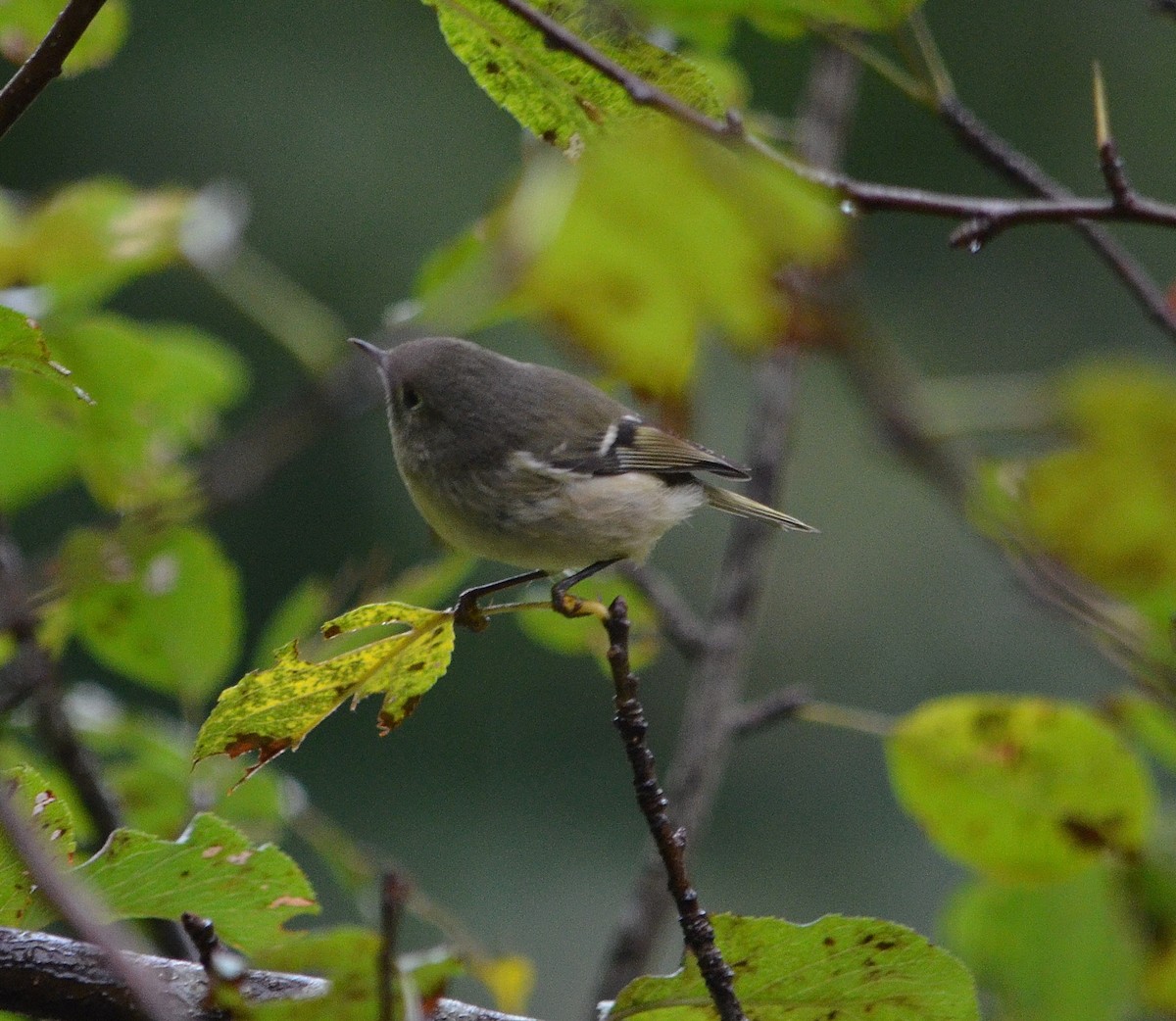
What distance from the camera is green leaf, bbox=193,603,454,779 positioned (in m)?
0.91

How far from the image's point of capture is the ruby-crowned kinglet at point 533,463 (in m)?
1.70

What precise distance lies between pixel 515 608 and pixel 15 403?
613 mm

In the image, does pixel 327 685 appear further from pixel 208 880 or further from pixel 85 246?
pixel 85 246

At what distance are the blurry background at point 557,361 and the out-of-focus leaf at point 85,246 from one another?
8.44ft

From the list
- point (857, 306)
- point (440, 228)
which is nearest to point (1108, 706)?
point (857, 306)

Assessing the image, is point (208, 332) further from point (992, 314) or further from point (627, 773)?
point (992, 314)

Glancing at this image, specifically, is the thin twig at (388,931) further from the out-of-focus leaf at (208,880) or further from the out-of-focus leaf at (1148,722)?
the out-of-focus leaf at (1148,722)

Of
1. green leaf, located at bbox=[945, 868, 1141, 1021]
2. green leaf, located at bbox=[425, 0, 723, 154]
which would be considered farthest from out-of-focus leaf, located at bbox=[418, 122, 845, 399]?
green leaf, located at bbox=[945, 868, 1141, 1021]

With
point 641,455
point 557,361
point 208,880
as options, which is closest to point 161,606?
point 208,880

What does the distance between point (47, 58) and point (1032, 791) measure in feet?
3.86

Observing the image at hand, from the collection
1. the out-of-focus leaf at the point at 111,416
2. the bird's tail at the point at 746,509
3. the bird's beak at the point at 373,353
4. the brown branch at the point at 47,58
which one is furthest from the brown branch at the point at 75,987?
the bird's tail at the point at 746,509

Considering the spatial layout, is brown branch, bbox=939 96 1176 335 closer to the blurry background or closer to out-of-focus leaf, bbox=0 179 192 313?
out-of-focus leaf, bbox=0 179 192 313

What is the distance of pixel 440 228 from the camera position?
16.2ft

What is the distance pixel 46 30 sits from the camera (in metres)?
1.08
